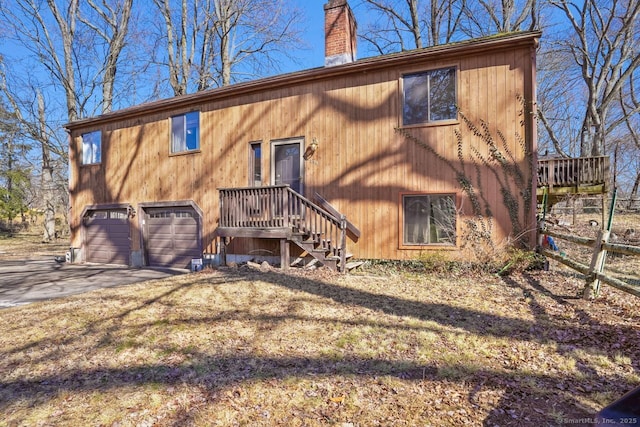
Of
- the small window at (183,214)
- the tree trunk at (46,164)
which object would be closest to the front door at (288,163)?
the small window at (183,214)

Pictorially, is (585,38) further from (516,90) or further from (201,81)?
(201,81)

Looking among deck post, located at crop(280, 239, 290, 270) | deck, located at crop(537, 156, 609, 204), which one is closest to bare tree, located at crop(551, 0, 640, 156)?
deck, located at crop(537, 156, 609, 204)

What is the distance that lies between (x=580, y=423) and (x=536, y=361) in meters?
1.00

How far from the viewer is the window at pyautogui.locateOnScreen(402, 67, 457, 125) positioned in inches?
328

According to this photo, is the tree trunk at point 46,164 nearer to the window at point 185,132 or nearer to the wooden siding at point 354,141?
the wooden siding at point 354,141

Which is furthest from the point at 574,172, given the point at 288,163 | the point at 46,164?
the point at 46,164

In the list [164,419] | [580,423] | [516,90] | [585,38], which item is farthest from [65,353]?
[585,38]

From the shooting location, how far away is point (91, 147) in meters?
13.4

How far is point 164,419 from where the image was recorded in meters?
2.70

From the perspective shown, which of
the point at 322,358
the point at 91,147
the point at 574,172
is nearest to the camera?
the point at 322,358

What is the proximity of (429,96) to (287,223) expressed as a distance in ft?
15.6

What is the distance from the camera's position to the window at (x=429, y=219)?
816 centimetres

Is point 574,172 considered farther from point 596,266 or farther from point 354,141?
point 596,266

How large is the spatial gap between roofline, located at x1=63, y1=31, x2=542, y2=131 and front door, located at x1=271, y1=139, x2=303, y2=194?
175 centimetres
